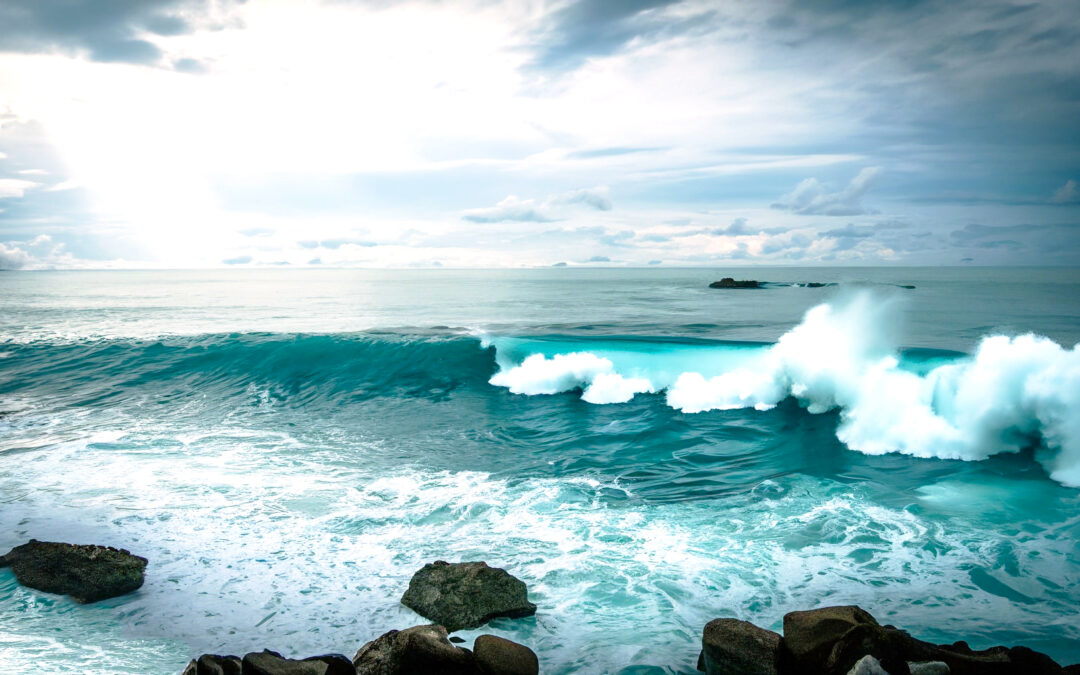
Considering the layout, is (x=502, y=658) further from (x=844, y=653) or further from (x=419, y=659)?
(x=844, y=653)

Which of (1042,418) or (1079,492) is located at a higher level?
(1042,418)

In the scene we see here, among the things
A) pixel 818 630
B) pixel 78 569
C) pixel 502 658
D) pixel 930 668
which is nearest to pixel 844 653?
pixel 818 630

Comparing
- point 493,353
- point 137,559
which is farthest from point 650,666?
point 493,353

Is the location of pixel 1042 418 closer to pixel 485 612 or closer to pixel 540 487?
pixel 540 487

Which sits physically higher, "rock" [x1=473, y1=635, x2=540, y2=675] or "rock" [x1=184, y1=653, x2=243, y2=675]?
"rock" [x1=184, y1=653, x2=243, y2=675]

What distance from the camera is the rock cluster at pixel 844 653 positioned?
409cm

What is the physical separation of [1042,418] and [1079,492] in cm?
215

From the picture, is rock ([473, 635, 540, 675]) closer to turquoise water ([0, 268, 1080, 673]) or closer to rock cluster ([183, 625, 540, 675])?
rock cluster ([183, 625, 540, 675])

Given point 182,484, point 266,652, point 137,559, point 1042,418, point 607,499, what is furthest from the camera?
point 1042,418

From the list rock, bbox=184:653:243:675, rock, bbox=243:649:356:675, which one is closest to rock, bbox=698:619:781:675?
rock, bbox=243:649:356:675

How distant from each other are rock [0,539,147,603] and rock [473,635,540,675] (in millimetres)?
4086

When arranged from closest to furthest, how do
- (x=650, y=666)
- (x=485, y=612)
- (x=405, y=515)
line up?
1. (x=650, y=666)
2. (x=485, y=612)
3. (x=405, y=515)

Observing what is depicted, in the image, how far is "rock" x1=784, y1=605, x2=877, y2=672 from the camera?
4.26m

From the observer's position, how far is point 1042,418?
34.7ft
